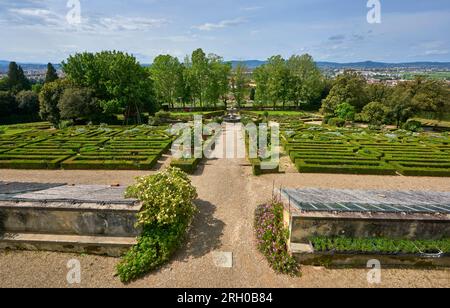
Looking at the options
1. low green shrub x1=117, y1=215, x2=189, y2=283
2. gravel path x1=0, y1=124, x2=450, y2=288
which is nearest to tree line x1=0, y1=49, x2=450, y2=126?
gravel path x1=0, y1=124, x2=450, y2=288

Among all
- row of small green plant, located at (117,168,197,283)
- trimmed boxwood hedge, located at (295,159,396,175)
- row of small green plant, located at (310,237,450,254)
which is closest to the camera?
row of small green plant, located at (117,168,197,283)

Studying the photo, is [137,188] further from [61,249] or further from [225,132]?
[225,132]

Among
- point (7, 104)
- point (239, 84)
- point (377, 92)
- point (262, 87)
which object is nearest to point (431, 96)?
point (377, 92)

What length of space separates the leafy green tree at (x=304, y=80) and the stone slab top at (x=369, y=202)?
47.8 m

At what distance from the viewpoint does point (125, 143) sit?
25406mm

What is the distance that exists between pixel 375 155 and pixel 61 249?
2343cm

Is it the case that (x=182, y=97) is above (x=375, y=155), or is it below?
above

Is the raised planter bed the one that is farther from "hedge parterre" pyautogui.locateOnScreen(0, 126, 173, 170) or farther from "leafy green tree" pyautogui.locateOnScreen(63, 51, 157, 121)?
"leafy green tree" pyautogui.locateOnScreen(63, 51, 157, 121)

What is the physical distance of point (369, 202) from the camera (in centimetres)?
1139

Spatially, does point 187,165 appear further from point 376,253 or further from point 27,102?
point 27,102

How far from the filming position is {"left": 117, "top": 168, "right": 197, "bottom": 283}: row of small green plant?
964 centimetres

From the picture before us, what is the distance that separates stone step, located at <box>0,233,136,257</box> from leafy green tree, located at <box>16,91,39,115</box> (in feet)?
166
